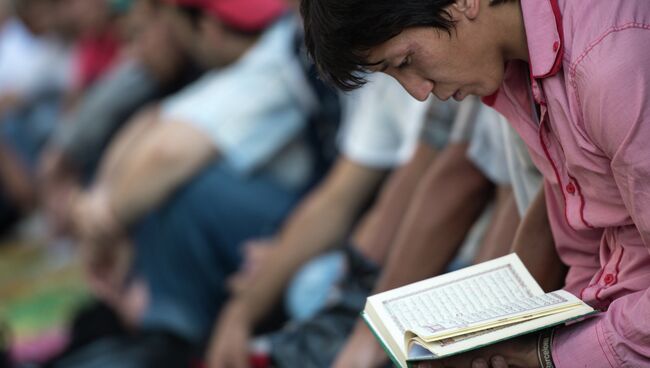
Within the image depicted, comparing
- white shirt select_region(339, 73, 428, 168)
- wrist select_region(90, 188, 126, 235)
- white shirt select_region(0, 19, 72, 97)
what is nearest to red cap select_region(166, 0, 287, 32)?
white shirt select_region(339, 73, 428, 168)

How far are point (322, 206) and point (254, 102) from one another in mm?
620

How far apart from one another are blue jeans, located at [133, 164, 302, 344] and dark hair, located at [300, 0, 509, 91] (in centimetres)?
186

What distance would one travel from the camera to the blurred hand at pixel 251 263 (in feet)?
11.1

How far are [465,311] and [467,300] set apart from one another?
0.13 ft

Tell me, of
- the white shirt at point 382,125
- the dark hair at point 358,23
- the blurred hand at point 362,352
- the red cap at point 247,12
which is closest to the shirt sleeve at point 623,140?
the dark hair at point 358,23

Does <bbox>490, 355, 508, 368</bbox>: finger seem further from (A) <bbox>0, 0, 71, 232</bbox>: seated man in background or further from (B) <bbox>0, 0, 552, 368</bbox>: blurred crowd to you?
(A) <bbox>0, 0, 71, 232</bbox>: seated man in background

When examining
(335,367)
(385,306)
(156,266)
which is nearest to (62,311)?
(156,266)

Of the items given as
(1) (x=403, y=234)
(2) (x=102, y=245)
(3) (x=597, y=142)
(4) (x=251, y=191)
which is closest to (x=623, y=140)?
(3) (x=597, y=142)

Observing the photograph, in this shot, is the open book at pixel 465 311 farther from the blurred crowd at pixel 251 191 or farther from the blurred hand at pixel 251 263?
the blurred hand at pixel 251 263

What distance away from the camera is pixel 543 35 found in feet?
5.64

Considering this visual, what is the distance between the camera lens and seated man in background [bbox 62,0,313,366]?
12.0 feet

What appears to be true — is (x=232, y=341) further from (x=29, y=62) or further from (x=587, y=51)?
(x=29, y=62)

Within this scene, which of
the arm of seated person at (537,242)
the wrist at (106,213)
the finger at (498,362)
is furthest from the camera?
the wrist at (106,213)

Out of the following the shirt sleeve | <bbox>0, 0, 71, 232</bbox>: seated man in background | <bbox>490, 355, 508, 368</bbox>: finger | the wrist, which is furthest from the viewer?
<bbox>0, 0, 71, 232</bbox>: seated man in background
